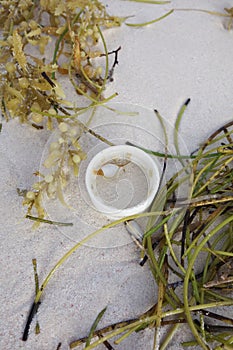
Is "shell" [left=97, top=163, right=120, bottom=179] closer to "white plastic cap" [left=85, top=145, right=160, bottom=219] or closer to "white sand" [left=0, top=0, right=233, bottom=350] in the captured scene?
"white plastic cap" [left=85, top=145, right=160, bottom=219]

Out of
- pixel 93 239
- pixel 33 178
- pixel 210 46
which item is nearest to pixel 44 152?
pixel 33 178

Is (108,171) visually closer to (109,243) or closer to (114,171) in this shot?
(114,171)

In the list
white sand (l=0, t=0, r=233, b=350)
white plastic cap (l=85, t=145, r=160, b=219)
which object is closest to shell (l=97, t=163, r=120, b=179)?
white plastic cap (l=85, t=145, r=160, b=219)

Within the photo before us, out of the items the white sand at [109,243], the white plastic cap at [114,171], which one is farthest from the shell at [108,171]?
the white sand at [109,243]

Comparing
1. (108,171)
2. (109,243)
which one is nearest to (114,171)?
(108,171)

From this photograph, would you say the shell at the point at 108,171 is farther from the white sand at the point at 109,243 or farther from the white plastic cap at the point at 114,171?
the white sand at the point at 109,243

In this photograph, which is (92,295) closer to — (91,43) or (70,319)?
(70,319)
